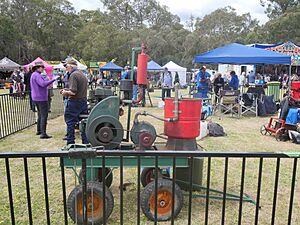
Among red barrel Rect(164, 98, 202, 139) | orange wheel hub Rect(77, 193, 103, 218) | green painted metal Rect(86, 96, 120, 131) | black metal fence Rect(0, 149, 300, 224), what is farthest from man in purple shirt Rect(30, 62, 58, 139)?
orange wheel hub Rect(77, 193, 103, 218)

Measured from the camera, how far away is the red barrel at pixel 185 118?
3.62 meters

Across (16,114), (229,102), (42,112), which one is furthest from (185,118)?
(229,102)

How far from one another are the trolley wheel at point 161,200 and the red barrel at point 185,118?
631 millimetres

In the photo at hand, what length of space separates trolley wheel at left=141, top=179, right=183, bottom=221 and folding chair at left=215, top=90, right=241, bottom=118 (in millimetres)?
7811

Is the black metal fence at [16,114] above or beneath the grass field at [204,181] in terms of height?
above

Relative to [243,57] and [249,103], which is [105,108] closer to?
[243,57]

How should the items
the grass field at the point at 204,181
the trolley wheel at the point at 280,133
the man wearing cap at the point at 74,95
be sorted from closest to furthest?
the grass field at the point at 204,181, the man wearing cap at the point at 74,95, the trolley wheel at the point at 280,133

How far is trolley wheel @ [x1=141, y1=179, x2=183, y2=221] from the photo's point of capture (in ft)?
10.8

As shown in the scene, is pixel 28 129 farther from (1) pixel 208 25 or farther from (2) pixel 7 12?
(1) pixel 208 25

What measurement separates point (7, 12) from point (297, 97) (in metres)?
48.1

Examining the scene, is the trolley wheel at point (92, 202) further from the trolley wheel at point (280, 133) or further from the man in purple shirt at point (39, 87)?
the trolley wheel at point (280, 133)

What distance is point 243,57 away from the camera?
10.2m

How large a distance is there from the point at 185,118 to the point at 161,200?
3.38 feet

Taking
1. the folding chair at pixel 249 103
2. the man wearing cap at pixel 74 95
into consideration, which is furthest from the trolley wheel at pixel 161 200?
the folding chair at pixel 249 103
